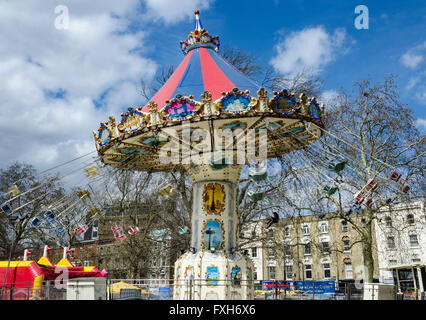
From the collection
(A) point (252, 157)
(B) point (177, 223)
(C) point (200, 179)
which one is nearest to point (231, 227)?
(C) point (200, 179)

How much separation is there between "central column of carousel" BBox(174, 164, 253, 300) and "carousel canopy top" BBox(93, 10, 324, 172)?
95cm

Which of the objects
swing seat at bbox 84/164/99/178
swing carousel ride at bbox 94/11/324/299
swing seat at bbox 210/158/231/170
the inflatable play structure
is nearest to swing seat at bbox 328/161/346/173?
swing carousel ride at bbox 94/11/324/299

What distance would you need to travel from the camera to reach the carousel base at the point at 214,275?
12.1 m

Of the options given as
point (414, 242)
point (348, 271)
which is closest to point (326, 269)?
point (348, 271)

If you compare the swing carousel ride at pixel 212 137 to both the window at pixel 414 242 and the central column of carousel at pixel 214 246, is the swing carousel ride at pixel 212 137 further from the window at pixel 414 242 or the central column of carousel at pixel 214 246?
the window at pixel 414 242

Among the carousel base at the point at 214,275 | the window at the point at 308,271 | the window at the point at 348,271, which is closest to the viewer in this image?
the carousel base at the point at 214,275

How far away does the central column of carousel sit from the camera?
1222 centimetres

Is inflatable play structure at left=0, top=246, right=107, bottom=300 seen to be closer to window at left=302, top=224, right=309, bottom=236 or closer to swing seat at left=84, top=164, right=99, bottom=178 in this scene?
swing seat at left=84, top=164, right=99, bottom=178

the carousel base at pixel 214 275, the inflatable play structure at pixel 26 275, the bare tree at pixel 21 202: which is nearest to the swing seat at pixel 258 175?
the carousel base at pixel 214 275

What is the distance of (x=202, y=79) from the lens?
40.5 feet

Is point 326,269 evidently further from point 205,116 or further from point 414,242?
point 205,116

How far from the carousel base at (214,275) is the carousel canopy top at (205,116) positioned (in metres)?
2.94

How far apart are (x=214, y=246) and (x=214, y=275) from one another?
97 centimetres
